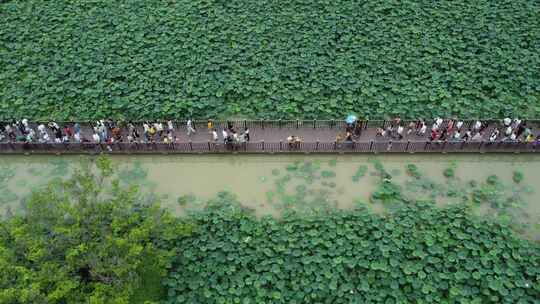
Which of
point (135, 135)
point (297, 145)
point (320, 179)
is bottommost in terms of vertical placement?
point (320, 179)

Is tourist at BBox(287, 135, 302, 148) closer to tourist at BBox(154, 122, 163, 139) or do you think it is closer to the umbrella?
the umbrella

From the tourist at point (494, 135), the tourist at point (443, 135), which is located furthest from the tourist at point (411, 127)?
the tourist at point (494, 135)

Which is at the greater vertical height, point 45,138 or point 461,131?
point 45,138

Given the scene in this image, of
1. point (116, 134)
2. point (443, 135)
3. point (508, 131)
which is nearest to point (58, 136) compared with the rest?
point (116, 134)

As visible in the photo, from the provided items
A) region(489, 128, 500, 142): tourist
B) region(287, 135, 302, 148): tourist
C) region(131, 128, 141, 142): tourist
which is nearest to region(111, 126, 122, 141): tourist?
region(131, 128, 141, 142): tourist

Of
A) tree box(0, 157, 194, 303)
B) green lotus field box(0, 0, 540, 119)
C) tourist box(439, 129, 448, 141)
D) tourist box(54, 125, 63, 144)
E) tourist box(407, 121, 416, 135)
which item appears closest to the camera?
tree box(0, 157, 194, 303)

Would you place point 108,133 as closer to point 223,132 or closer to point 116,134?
point 116,134

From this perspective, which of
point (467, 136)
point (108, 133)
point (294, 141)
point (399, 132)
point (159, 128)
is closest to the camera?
point (294, 141)

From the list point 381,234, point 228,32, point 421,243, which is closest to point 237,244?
point 381,234

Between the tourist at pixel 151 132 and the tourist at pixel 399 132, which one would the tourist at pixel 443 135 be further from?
the tourist at pixel 151 132
